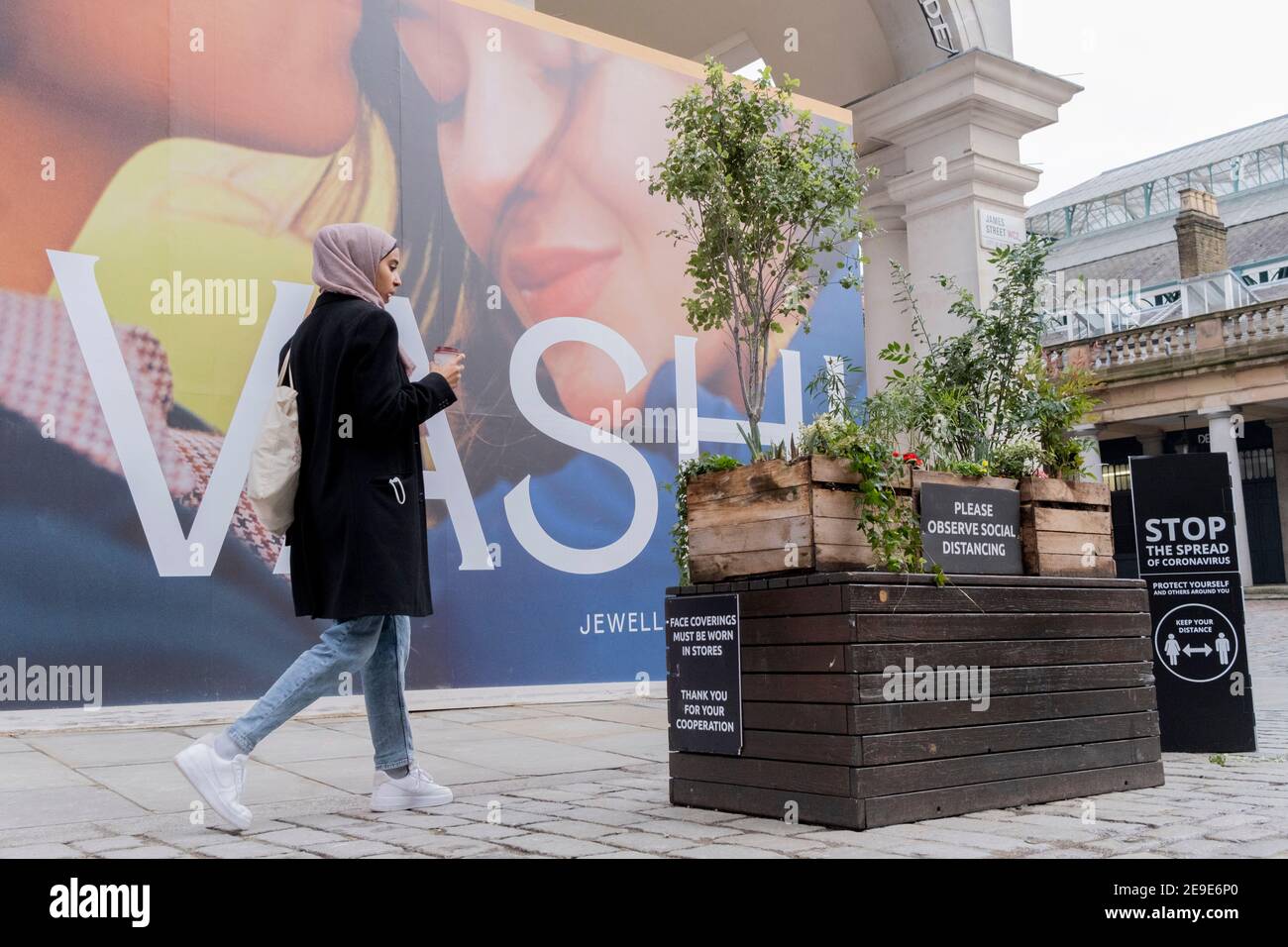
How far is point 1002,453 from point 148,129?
518 centimetres

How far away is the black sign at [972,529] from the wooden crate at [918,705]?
2.8 inches

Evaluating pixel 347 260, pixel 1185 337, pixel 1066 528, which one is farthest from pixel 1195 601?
pixel 1185 337

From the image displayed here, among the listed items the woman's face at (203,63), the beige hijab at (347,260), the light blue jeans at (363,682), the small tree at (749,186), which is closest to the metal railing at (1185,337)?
the woman's face at (203,63)

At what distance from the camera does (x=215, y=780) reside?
3705mm

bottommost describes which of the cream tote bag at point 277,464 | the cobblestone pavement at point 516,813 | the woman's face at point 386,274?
the cobblestone pavement at point 516,813

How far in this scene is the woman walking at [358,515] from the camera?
3916 millimetres

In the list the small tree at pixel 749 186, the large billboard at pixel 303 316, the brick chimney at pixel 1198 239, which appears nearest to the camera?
the small tree at pixel 749 186

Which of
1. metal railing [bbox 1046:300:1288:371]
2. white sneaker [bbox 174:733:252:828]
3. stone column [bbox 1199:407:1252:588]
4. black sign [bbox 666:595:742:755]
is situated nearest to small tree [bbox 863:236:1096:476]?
black sign [bbox 666:595:742:755]

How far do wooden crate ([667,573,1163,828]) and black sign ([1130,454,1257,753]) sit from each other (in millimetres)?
1323

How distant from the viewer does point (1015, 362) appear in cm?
514

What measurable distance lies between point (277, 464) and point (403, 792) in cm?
121

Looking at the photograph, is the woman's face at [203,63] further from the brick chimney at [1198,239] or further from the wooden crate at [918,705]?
the brick chimney at [1198,239]
